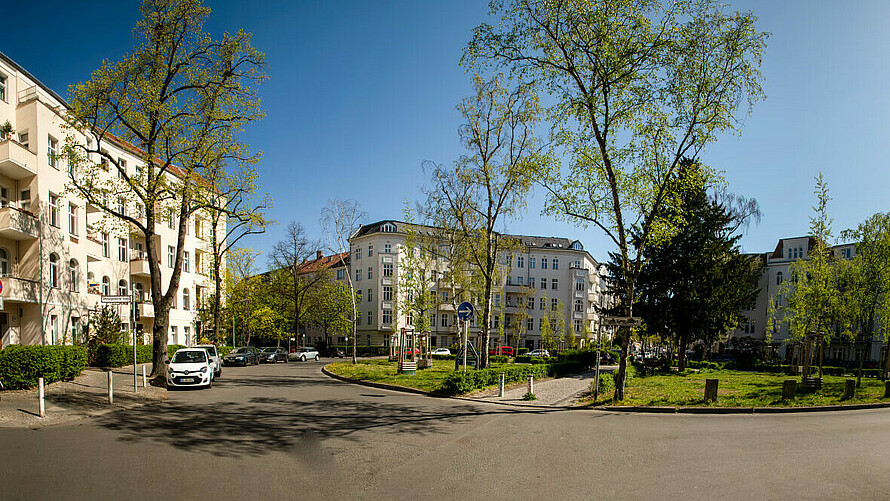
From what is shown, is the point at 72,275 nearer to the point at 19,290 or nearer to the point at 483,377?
the point at 19,290

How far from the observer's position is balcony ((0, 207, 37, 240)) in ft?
76.1

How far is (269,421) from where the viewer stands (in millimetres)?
12641

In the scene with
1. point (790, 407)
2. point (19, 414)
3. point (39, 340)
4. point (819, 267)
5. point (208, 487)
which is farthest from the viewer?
point (39, 340)

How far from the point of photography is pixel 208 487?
23.6ft

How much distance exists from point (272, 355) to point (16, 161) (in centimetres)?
2880

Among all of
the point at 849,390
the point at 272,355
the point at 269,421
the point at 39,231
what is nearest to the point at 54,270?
the point at 39,231

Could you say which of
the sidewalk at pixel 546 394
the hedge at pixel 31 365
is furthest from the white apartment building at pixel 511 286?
the hedge at pixel 31 365

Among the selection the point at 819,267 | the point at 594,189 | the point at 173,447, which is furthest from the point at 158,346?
the point at 819,267

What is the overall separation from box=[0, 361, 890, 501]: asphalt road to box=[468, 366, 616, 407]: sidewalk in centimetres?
278

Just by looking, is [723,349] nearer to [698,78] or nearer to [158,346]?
[698,78]

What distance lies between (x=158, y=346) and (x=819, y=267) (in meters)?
29.0

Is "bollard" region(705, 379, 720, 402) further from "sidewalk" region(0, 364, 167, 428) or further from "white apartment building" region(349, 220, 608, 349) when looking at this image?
"white apartment building" region(349, 220, 608, 349)

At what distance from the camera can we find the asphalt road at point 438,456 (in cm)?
724


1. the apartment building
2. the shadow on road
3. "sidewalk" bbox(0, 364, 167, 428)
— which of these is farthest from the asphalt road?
the apartment building
